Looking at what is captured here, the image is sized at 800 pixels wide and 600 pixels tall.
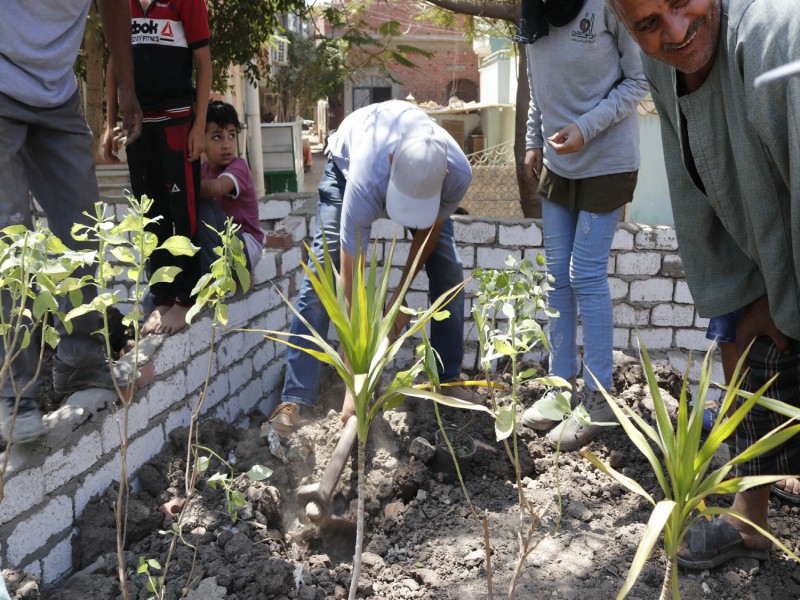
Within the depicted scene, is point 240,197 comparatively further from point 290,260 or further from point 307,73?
point 307,73

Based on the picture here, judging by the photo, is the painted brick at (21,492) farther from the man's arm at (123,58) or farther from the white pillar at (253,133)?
the white pillar at (253,133)

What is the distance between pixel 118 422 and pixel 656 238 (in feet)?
10.9

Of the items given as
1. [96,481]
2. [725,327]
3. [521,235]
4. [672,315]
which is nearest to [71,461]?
[96,481]

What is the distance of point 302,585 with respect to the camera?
2.59 metres

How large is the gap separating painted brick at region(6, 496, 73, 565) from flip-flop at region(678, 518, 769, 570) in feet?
6.60

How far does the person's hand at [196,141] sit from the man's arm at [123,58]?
24 centimetres

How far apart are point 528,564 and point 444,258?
159 cm

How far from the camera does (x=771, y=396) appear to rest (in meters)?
2.43

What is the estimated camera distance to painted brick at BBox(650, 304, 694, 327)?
191 inches

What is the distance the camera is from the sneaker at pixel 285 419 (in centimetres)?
358

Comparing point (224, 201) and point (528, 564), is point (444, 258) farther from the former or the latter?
point (528, 564)

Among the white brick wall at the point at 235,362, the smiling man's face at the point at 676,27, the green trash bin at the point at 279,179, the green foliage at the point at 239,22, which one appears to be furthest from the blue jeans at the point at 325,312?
the green trash bin at the point at 279,179

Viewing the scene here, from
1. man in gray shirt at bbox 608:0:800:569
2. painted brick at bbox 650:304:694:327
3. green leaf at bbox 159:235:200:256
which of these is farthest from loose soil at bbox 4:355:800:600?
painted brick at bbox 650:304:694:327

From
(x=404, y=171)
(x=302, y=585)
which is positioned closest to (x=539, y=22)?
(x=404, y=171)
